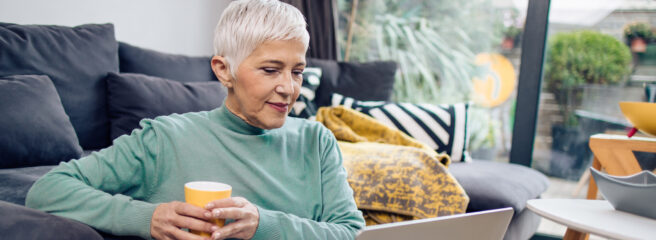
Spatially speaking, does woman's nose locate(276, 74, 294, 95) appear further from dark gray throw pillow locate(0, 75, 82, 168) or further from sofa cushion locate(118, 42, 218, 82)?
sofa cushion locate(118, 42, 218, 82)

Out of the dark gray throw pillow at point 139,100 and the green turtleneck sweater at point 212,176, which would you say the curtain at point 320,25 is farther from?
the green turtleneck sweater at point 212,176

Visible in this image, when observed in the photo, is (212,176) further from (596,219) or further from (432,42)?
(432,42)

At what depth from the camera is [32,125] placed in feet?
4.80

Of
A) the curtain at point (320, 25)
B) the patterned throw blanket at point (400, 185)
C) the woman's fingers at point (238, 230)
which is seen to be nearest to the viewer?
the woman's fingers at point (238, 230)

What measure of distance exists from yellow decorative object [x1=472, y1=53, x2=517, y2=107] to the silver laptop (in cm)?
229

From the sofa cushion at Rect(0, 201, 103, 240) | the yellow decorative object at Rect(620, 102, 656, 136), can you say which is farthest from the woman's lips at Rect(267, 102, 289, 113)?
the yellow decorative object at Rect(620, 102, 656, 136)

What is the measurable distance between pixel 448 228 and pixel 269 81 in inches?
18.4

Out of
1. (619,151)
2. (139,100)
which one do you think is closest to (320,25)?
(139,100)

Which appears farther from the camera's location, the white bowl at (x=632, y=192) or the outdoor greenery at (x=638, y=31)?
the outdoor greenery at (x=638, y=31)

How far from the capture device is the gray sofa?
1.45 meters

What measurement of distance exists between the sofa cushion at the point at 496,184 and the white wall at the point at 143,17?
1.68 metres

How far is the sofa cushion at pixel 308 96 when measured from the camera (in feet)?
7.63

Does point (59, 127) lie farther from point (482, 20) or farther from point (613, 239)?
point (482, 20)

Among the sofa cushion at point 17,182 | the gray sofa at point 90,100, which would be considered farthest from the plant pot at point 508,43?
the sofa cushion at point 17,182
